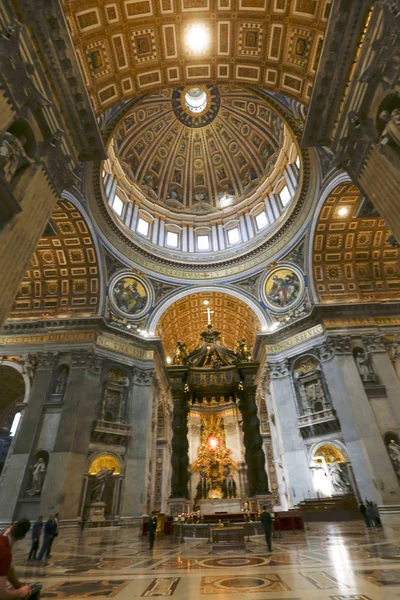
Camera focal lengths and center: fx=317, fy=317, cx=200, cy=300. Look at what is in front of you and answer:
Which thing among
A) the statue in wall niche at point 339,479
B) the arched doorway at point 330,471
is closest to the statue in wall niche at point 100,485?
the arched doorway at point 330,471

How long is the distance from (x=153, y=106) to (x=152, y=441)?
26.0 meters

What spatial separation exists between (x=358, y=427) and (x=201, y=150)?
86.4 ft

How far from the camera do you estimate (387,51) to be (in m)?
7.55

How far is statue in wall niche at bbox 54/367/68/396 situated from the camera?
670 inches

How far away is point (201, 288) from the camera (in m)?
24.5

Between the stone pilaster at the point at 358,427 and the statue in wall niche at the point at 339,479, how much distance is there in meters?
0.76

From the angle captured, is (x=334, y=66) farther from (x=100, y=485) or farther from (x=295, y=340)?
(x=100, y=485)

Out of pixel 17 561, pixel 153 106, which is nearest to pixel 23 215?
pixel 17 561

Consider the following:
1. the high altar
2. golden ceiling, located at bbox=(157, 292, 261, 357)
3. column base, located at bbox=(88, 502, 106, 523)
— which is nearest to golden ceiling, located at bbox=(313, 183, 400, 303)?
golden ceiling, located at bbox=(157, 292, 261, 357)

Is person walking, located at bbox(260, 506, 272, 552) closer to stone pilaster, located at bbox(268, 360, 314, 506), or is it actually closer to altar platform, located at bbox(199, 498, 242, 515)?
stone pilaster, located at bbox(268, 360, 314, 506)

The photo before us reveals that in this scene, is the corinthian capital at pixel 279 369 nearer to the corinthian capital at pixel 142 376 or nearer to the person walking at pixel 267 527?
the corinthian capital at pixel 142 376

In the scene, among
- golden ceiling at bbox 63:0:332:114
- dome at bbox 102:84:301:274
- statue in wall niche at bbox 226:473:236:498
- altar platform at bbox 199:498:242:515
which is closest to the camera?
golden ceiling at bbox 63:0:332:114

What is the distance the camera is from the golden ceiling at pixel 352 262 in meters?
19.0

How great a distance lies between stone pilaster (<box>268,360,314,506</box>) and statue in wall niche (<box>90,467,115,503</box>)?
9.45m
